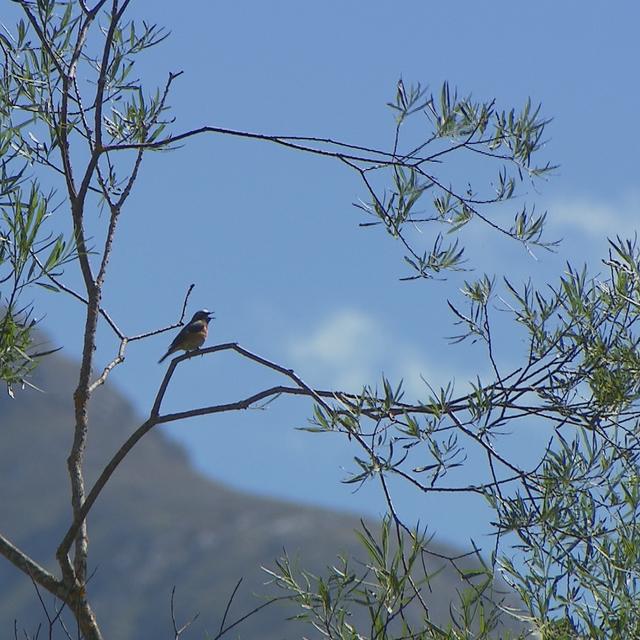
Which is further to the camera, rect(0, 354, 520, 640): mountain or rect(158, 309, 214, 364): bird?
rect(0, 354, 520, 640): mountain

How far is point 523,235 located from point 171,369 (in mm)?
1676

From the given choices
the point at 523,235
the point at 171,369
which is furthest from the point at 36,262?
the point at 523,235

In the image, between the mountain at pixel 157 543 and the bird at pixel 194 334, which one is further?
the mountain at pixel 157 543

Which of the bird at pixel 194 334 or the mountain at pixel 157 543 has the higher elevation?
the mountain at pixel 157 543

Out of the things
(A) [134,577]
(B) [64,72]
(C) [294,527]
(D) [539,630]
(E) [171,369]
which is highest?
(C) [294,527]

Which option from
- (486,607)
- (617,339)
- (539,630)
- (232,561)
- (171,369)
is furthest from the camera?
(232,561)

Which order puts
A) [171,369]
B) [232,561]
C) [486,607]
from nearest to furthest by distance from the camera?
1. [486,607]
2. [171,369]
3. [232,561]

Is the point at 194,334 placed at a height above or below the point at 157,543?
below

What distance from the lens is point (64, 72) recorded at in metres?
5.66

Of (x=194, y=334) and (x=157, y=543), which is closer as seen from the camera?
(x=194, y=334)

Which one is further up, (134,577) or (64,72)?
(134,577)

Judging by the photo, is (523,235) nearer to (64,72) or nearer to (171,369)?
(171,369)

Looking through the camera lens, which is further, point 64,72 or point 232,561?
point 232,561

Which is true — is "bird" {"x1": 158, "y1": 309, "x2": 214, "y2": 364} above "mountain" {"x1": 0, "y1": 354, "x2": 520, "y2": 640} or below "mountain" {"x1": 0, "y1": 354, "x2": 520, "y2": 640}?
below
